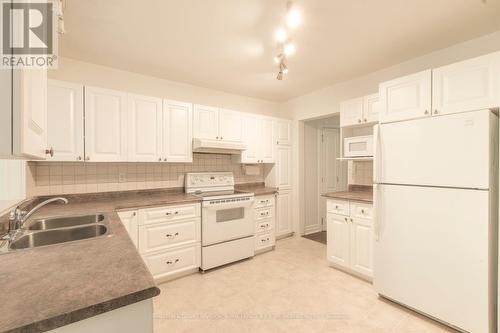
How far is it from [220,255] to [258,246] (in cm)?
69

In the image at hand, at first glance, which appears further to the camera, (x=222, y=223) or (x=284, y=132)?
(x=284, y=132)

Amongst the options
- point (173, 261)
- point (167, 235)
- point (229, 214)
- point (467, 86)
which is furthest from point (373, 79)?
point (173, 261)

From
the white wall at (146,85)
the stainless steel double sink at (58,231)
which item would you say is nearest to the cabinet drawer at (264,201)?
the white wall at (146,85)

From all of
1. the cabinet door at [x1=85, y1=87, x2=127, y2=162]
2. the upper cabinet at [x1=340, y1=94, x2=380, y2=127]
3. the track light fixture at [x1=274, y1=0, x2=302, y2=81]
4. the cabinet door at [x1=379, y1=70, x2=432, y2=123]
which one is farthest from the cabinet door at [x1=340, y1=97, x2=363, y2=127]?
the cabinet door at [x1=85, y1=87, x2=127, y2=162]

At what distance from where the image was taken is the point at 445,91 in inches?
74.8

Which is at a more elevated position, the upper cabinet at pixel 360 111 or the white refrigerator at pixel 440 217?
the upper cabinet at pixel 360 111

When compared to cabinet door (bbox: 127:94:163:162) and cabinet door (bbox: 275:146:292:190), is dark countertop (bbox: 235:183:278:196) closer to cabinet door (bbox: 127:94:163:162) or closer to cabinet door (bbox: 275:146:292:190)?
cabinet door (bbox: 275:146:292:190)

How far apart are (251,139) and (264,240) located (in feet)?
5.14

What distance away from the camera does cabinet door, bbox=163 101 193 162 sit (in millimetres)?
2934

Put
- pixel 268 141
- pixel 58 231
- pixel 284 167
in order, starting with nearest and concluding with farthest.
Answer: pixel 58 231, pixel 268 141, pixel 284 167

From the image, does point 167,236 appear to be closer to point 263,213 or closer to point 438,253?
point 263,213

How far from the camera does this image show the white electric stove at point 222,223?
2.86 meters

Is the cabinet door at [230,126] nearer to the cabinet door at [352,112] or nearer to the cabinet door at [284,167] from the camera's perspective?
the cabinet door at [284,167]

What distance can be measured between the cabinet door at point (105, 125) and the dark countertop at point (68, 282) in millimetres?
1541
